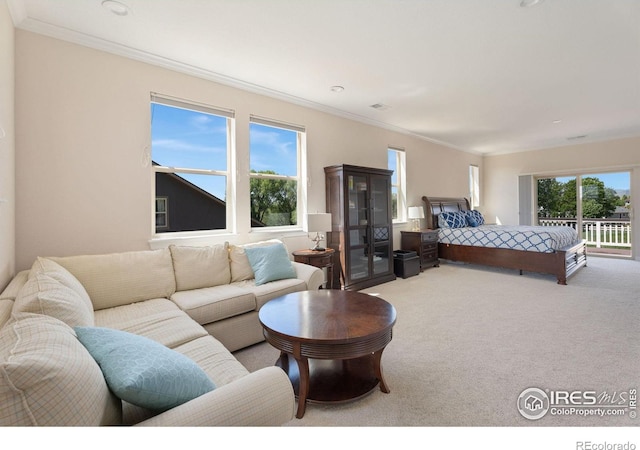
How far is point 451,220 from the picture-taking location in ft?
19.9

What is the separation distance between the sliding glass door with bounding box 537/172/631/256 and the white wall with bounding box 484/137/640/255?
0.26m

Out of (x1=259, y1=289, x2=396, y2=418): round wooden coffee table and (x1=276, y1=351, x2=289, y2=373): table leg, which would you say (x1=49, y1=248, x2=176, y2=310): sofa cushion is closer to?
(x1=259, y1=289, x2=396, y2=418): round wooden coffee table

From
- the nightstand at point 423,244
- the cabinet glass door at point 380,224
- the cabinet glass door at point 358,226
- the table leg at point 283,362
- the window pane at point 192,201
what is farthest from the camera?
the nightstand at point 423,244

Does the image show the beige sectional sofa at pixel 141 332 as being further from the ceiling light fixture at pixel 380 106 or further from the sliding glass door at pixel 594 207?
the sliding glass door at pixel 594 207

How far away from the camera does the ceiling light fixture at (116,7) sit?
2168 millimetres

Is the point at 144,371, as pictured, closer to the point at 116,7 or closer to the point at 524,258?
the point at 116,7

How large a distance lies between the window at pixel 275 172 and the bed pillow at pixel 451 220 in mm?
3308

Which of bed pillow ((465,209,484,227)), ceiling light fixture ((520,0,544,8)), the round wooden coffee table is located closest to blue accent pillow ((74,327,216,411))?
the round wooden coffee table

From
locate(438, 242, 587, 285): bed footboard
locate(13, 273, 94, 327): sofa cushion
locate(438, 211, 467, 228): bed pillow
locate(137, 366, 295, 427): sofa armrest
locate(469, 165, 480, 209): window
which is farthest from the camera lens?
locate(469, 165, 480, 209): window

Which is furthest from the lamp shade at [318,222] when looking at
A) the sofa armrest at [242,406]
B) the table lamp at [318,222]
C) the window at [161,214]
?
the sofa armrest at [242,406]

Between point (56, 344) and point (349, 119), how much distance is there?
4.50 m

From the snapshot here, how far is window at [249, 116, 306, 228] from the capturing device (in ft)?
12.3

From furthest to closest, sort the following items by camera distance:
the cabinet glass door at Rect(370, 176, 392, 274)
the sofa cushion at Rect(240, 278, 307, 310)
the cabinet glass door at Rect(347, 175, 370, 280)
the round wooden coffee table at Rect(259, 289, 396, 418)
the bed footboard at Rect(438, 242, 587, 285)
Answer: the cabinet glass door at Rect(370, 176, 392, 274), the bed footboard at Rect(438, 242, 587, 285), the cabinet glass door at Rect(347, 175, 370, 280), the sofa cushion at Rect(240, 278, 307, 310), the round wooden coffee table at Rect(259, 289, 396, 418)

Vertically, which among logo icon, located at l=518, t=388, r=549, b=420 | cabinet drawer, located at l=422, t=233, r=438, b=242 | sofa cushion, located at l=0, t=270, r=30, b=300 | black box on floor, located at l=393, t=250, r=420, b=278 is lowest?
logo icon, located at l=518, t=388, r=549, b=420
